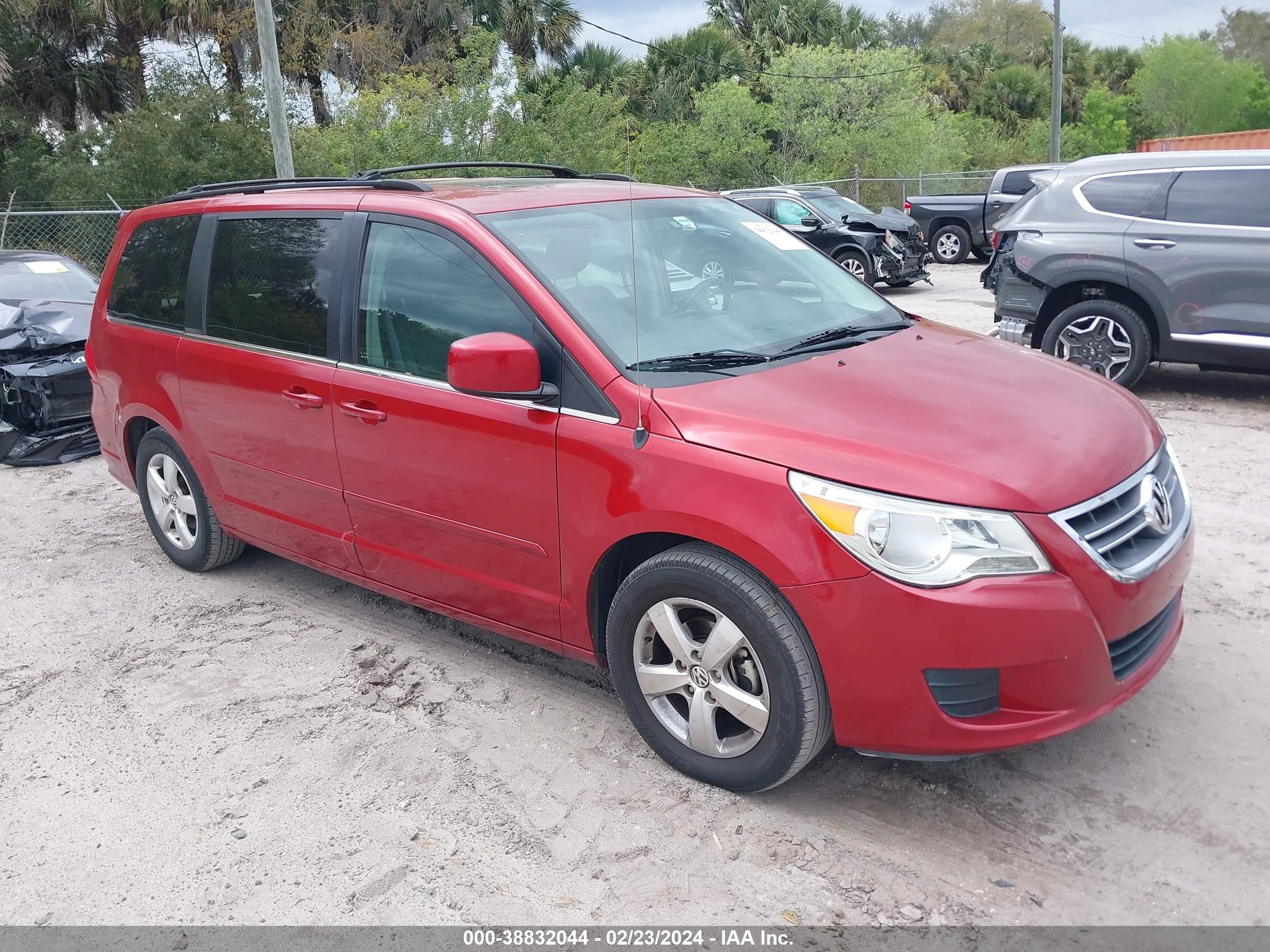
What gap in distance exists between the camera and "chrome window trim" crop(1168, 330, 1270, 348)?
7.01 m

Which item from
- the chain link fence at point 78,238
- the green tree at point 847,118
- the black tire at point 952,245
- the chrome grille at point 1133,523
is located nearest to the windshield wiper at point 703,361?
the chrome grille at point 1133,523

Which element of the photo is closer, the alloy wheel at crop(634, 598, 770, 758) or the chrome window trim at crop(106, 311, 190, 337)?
the alloy wheel at crop(634, 598, 770, 758)

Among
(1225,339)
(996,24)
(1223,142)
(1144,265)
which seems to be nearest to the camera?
(1225,339)

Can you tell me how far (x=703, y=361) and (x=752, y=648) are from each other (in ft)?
3.22

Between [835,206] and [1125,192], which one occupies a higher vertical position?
[1125,192]

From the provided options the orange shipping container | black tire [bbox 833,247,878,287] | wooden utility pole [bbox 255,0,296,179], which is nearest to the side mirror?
wooden utility pole [bbox 255,0,296,179]

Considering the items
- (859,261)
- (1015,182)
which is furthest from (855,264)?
(1015,182)

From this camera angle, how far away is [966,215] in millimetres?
18922

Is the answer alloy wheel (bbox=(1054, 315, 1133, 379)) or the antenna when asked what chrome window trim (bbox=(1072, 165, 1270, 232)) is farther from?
the antenna

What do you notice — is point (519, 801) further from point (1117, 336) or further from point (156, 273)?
point (1117, 336)

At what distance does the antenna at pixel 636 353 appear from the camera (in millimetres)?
3176

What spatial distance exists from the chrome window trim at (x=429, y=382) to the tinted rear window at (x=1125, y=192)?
234 inches

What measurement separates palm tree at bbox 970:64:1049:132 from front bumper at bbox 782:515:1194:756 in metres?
46.6

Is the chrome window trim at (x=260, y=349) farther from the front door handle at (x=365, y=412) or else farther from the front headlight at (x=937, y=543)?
the front headlight at (x=937, y=543)
